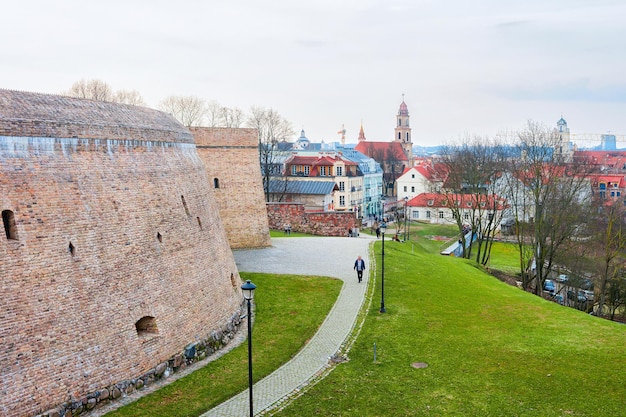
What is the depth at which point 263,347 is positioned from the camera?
17.9 m

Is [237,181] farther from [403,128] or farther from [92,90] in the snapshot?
[403,128]

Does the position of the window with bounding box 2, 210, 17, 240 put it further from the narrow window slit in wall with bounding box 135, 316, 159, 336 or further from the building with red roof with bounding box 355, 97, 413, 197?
the building with red roof with bounding box 355, 97, 413, 197

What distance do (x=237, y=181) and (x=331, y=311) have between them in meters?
12.7

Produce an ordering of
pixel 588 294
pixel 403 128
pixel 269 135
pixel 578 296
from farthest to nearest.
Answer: pixel 403 128, pixel 269 135, pixel 578 296, pixel 588 294

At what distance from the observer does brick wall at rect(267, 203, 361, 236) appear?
40.8 metres

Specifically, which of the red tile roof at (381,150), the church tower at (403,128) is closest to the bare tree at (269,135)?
the red tile roof at (381,150)

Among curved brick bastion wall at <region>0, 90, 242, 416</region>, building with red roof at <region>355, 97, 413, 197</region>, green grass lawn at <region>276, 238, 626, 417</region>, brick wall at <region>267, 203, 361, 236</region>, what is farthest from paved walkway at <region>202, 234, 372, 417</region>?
building with red roof at <region>355, 97, 413, 197</region>

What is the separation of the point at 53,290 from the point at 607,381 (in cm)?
1408

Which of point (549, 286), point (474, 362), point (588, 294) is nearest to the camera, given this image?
point (474, 362)

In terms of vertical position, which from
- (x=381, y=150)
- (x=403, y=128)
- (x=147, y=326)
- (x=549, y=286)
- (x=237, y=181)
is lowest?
(x=549, y=286)

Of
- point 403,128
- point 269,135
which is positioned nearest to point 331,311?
point 269,135

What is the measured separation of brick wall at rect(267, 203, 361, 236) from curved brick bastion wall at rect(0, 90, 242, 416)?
22865mm

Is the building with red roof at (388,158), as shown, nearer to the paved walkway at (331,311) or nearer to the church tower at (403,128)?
the church tower at (403,128)

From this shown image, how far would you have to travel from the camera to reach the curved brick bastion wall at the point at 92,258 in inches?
464
